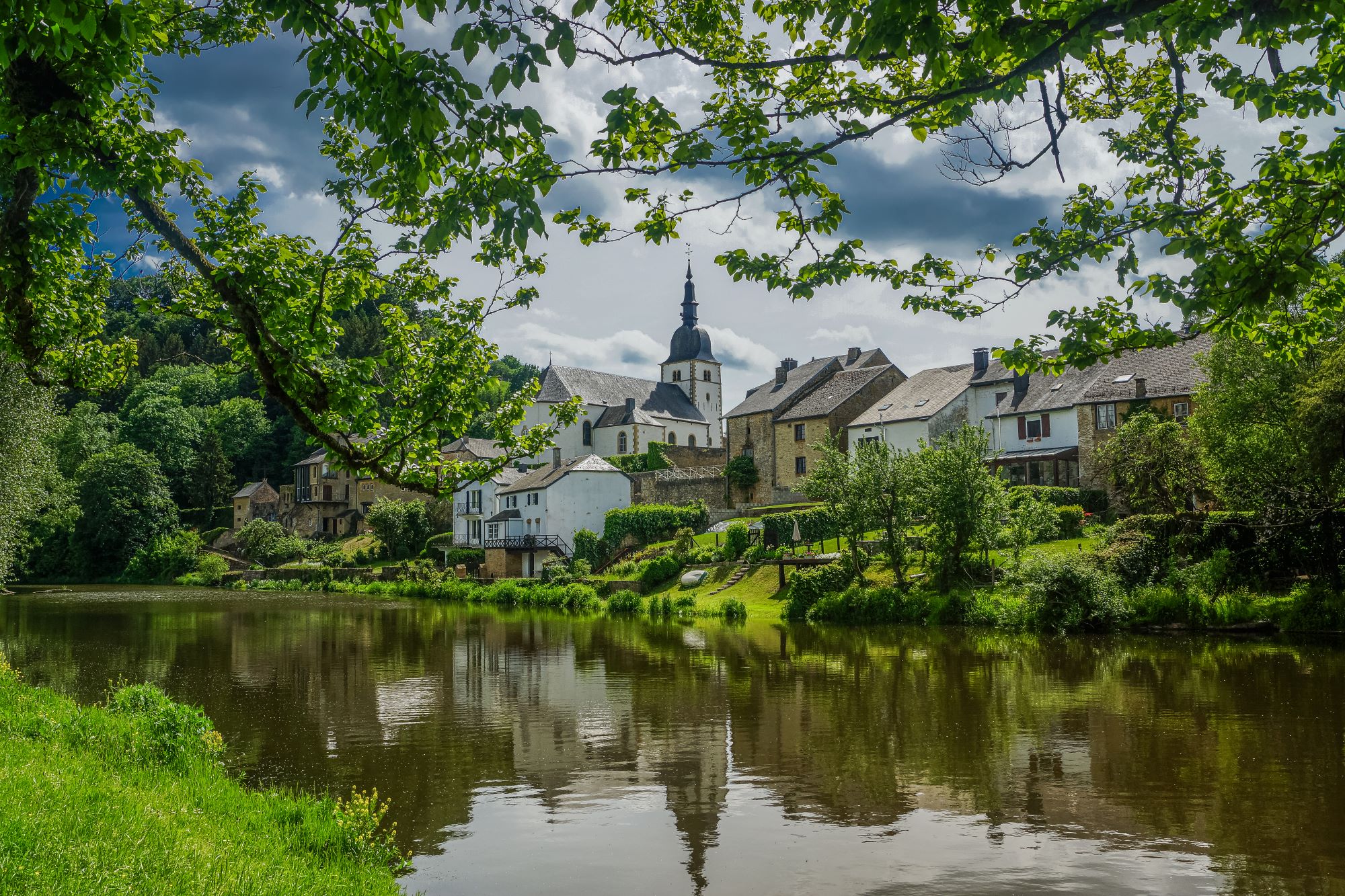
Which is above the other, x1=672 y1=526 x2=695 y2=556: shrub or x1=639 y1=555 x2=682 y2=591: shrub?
x1=672 y1=526 x2=695 y2=556: shrub

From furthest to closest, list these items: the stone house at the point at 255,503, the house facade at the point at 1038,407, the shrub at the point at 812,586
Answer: the stone house at the point at 255,503, the house facade at the point at 1038,407, the shrub at the point at 812,586

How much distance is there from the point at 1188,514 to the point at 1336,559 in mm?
3360

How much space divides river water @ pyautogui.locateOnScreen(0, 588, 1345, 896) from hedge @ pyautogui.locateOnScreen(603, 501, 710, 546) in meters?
24.4

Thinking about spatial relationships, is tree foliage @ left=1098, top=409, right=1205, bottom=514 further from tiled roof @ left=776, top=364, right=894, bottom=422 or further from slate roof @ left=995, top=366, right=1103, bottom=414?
tiled roof @ left=776, top=364, right=894, bottom=422

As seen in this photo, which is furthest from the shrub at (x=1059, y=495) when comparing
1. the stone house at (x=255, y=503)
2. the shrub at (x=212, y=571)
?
the stone house at (x=255, y=503)

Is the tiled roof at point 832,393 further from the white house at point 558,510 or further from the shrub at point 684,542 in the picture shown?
the shrub at point 684,542

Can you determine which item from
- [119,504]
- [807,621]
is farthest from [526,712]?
[119,504]

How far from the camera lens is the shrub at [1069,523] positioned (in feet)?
110

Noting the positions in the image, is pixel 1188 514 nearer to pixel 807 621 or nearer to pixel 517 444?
pixel 807 621

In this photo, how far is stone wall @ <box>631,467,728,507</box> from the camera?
5369cm

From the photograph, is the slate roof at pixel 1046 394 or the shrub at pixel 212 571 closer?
the slate roof at pixel 1046 394

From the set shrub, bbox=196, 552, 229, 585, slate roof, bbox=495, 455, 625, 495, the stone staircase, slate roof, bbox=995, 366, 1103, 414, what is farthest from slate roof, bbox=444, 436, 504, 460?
slate roof, bbox=995, 366, 1103, 414

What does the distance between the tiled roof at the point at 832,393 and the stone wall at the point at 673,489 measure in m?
6.03

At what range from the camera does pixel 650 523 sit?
47.3 metres
